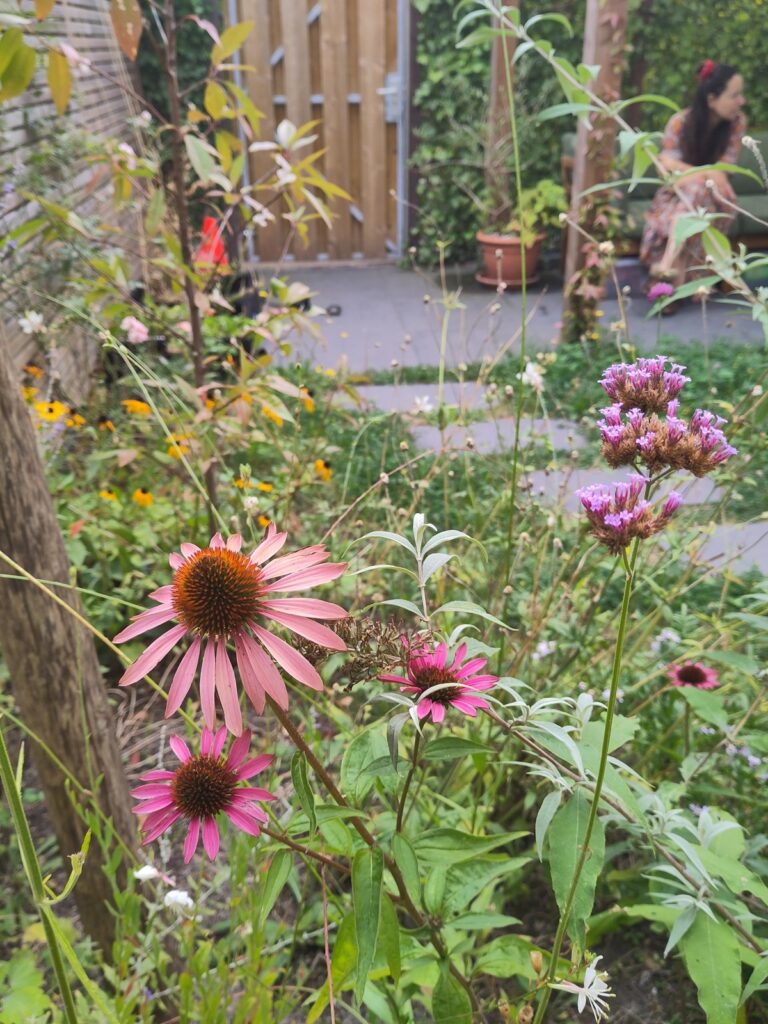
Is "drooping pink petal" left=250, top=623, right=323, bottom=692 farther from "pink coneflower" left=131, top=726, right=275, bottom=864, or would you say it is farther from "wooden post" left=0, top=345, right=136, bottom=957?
"wooden post" left=0, top=345, right=136, bottom=957

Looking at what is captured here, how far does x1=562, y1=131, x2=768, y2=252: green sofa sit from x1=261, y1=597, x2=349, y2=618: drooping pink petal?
5.80m

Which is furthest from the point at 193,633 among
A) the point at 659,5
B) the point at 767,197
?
the point at 659,5

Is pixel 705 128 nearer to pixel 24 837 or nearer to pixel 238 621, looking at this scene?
pixel 238 621

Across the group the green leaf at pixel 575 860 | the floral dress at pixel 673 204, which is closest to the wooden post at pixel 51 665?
the green leaf at pixel 575 860

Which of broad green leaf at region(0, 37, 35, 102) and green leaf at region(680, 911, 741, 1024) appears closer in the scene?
green leaf at region(680, 911, 741, 1024)

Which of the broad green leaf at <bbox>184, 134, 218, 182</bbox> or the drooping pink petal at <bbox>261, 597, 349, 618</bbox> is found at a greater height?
the broad green leaf at <bbox>184, 134, 218, 182</bbox>

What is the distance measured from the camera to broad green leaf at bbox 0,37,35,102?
1038mm

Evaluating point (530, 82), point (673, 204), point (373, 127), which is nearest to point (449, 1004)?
point (673, 204)

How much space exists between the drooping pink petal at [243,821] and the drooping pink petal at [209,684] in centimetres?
8

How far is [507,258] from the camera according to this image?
581cm

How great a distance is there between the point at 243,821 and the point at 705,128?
580cm

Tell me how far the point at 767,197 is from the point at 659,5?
6.55 feet

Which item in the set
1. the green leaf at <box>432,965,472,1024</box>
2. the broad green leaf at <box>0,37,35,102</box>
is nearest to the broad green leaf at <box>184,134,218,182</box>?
the broad green leaf at <box>0,37,35,102</box>

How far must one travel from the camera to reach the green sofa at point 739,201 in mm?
5938
